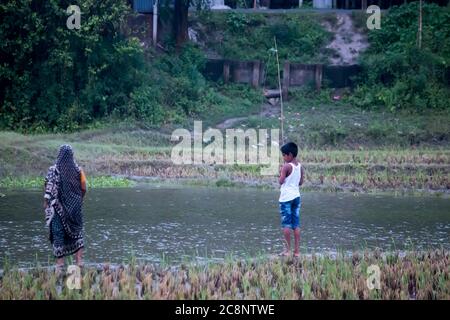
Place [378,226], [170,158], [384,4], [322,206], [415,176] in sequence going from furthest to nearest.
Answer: [384,4] → [170,158] → [415,176] → [322,206] → [378,226]

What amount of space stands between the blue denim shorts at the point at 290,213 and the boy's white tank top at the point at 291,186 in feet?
0.22

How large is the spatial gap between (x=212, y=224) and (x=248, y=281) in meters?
4.26

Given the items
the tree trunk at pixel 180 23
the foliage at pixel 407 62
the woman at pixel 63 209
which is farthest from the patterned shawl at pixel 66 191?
the tree trunk at pixel 180 23

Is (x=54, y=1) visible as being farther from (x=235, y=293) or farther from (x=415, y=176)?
(x=235, y=293)

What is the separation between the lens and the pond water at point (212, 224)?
10781 mm

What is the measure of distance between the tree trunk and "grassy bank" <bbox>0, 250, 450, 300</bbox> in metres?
21.5

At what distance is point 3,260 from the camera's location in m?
9.78

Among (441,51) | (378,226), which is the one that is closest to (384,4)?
(441,51)

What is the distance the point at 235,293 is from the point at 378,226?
17.2ft

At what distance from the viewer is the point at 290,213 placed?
10.2 m

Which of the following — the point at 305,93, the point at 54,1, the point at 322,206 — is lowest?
the point at 322,206

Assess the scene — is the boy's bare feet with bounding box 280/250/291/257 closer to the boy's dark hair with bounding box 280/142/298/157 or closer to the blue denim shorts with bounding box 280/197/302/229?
the blue denim shorts with bounding box 280/197/302/229

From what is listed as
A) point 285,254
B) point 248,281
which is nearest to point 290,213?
point 285,254

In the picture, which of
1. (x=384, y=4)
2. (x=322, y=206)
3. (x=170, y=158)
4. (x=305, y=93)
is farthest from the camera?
(x=384, y=4)
